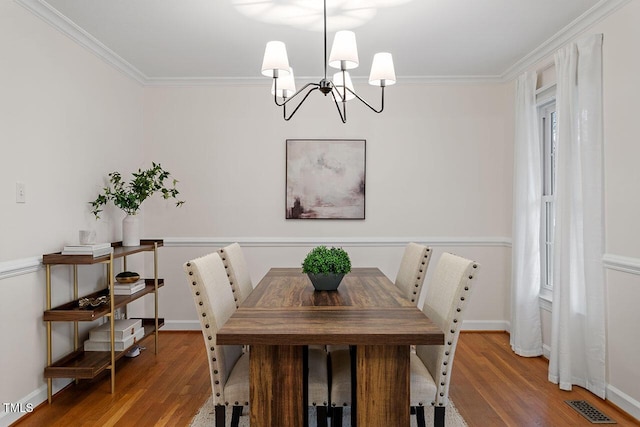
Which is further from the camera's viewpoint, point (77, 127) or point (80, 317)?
point (77, 127)

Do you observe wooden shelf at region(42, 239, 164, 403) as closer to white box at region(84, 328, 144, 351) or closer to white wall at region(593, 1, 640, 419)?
white box at region(84, 328, 144, 351)

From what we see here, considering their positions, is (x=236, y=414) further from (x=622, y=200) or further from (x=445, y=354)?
(x=622, y=200)

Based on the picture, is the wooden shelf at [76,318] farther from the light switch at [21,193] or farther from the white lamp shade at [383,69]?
the white lamp shade at [383,69]

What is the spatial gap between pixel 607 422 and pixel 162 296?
3847 millimetres

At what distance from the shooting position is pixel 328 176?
4402 millimetres

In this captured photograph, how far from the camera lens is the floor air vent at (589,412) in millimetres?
2570

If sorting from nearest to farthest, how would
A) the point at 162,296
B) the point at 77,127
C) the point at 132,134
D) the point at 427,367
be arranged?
the point at 427,367 < the point at 77,127 < the point at 132,134 < the point at 162,296

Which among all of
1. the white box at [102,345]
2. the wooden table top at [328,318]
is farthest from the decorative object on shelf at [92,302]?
the wooden table top at [328,318]

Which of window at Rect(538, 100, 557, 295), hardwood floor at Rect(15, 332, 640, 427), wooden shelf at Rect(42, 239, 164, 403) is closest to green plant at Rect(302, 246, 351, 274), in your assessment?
hardwood floor at Rect(15, 332, 640, 427)

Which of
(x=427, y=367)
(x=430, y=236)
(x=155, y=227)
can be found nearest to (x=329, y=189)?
(x=430, y=236)

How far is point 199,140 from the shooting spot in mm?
4441

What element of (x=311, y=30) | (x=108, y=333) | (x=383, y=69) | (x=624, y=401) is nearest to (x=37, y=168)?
(x=108, y=333)

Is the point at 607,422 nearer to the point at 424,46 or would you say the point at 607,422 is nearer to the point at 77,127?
the point at 424,46

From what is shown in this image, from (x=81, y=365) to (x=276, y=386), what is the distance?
1.69 meters
